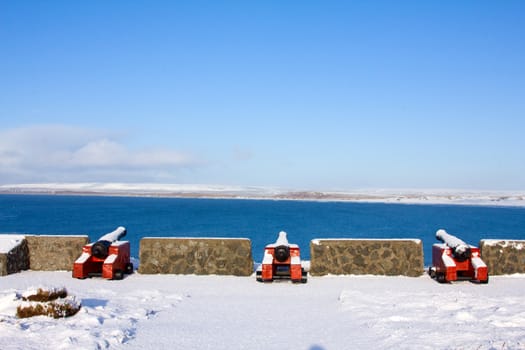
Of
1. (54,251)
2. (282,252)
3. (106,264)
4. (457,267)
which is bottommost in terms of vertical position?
(457,267)

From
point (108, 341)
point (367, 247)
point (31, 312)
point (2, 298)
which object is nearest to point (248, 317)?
point (108, 341)

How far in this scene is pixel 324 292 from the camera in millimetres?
10047

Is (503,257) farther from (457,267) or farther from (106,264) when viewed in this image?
(106,264)

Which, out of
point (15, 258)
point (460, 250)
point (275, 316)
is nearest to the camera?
point (275, 316)

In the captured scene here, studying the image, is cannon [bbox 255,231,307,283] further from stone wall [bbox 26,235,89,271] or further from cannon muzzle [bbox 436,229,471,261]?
stone wall [bbox 26,235,89,271]

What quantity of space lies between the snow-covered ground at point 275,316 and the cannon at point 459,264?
0.28m

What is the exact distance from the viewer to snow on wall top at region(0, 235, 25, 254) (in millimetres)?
11953

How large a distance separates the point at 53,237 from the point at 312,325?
323 inches

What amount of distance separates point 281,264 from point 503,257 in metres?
5.41

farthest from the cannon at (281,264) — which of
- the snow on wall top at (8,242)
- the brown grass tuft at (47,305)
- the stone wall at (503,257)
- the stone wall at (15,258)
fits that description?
the snow on wall top at (8,242)

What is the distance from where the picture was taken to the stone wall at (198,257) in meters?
12.2

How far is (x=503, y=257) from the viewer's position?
12.2 metres

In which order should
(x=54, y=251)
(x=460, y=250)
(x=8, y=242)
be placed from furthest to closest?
(x=54, y=251), (x=8, y=242), (x=460, y=250)

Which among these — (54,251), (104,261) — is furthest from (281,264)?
(54,251)
